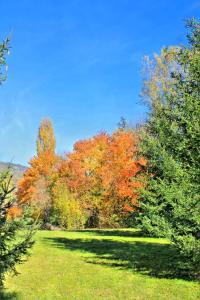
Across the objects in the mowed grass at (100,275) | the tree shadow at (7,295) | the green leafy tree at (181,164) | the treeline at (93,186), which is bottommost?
the tree shadow at (7,295)

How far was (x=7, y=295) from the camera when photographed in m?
15.5

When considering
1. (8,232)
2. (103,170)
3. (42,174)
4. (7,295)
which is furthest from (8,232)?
(42,174)

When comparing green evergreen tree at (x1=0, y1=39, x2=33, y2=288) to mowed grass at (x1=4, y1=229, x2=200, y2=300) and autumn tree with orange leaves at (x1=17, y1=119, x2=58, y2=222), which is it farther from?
autumn tree with orange leaves at (x1=17, y1=119, x2=58, y2=222)

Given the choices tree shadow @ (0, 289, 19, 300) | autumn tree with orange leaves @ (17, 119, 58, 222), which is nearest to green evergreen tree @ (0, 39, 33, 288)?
tree shadow @ (0, 289, 19, 300)

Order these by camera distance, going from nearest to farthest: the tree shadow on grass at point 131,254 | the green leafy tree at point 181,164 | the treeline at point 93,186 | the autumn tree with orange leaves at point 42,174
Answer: the green leafy tree at point 181,164 < the tree shadow on grass at point 131,254 < the treeline at point 93,186 < the autumn tree with orange leaves at point 42,174

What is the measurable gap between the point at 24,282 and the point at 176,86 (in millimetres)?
9633

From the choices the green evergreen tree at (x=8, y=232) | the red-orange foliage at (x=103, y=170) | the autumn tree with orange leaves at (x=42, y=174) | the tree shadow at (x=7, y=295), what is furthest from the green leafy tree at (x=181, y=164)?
the autumn tree with orange leaves at (x=42, y=174)

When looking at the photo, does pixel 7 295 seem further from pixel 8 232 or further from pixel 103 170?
pixel 103 170

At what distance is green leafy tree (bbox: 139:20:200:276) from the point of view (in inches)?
630

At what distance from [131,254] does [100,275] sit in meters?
6.77

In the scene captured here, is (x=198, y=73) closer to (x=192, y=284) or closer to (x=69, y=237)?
(x=192, y=284)

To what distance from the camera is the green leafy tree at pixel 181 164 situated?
1599 cm

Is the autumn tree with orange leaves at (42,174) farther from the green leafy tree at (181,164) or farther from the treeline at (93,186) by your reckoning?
the green leafy tree at (181,164)

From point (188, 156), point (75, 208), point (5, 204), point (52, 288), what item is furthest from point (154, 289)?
point (75, 208)
